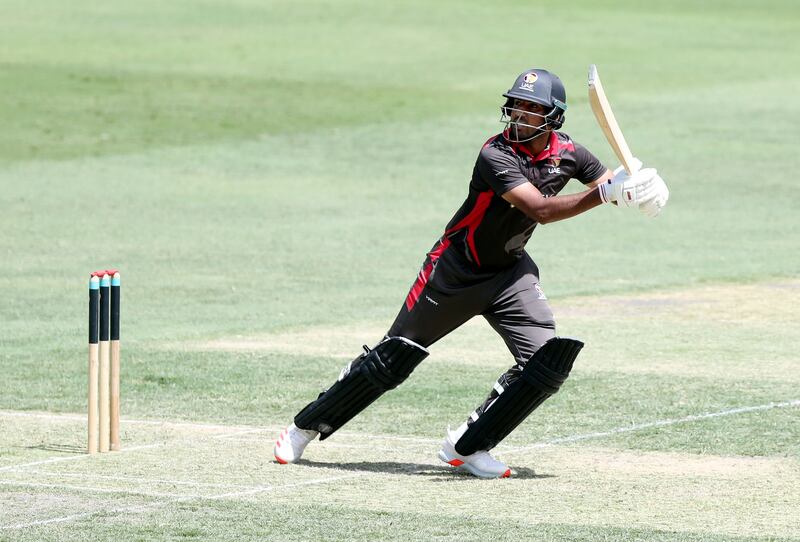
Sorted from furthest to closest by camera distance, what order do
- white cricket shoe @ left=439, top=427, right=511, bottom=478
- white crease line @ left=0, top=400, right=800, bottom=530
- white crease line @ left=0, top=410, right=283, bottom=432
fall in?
white crease line @ left=0, top=410, right=283, bottom=432, white cricket shoe @ left=439, top=427, right=511, bottom=478, white crease line @ left=0, top=400, right=800, bottom=530

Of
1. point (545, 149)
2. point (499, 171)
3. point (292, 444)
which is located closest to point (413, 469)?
point (292, 444)

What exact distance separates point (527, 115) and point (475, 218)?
1.87 ft

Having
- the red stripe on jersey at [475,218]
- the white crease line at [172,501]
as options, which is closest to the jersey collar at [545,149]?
the red stripe on jersey at [475,218]

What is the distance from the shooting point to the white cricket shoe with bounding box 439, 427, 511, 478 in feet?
27.3

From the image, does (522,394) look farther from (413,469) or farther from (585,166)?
(585,166)

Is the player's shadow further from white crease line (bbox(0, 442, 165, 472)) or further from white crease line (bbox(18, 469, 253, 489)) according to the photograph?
white crease line (bbox(0, 442, 165, 472))

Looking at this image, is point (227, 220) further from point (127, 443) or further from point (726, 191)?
point (127, 443)

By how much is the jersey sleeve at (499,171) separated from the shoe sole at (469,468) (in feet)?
4.45

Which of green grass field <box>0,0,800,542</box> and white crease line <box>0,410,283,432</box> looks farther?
white crease line <box>0,410,283,432</box>

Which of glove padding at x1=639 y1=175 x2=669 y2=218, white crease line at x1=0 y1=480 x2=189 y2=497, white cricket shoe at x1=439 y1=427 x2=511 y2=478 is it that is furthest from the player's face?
white crease line at x1=0 y1=480 x2=189 y2=497

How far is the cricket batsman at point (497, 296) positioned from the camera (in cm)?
827

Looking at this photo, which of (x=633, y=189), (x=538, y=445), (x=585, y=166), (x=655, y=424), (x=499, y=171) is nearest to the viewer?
(x=633, y=189)

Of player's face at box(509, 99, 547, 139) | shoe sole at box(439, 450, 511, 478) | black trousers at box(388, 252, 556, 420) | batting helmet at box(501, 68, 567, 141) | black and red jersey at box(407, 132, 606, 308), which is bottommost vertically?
shoe sole at box(439, 450, 511, 478)

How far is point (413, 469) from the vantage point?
8.54 metres
